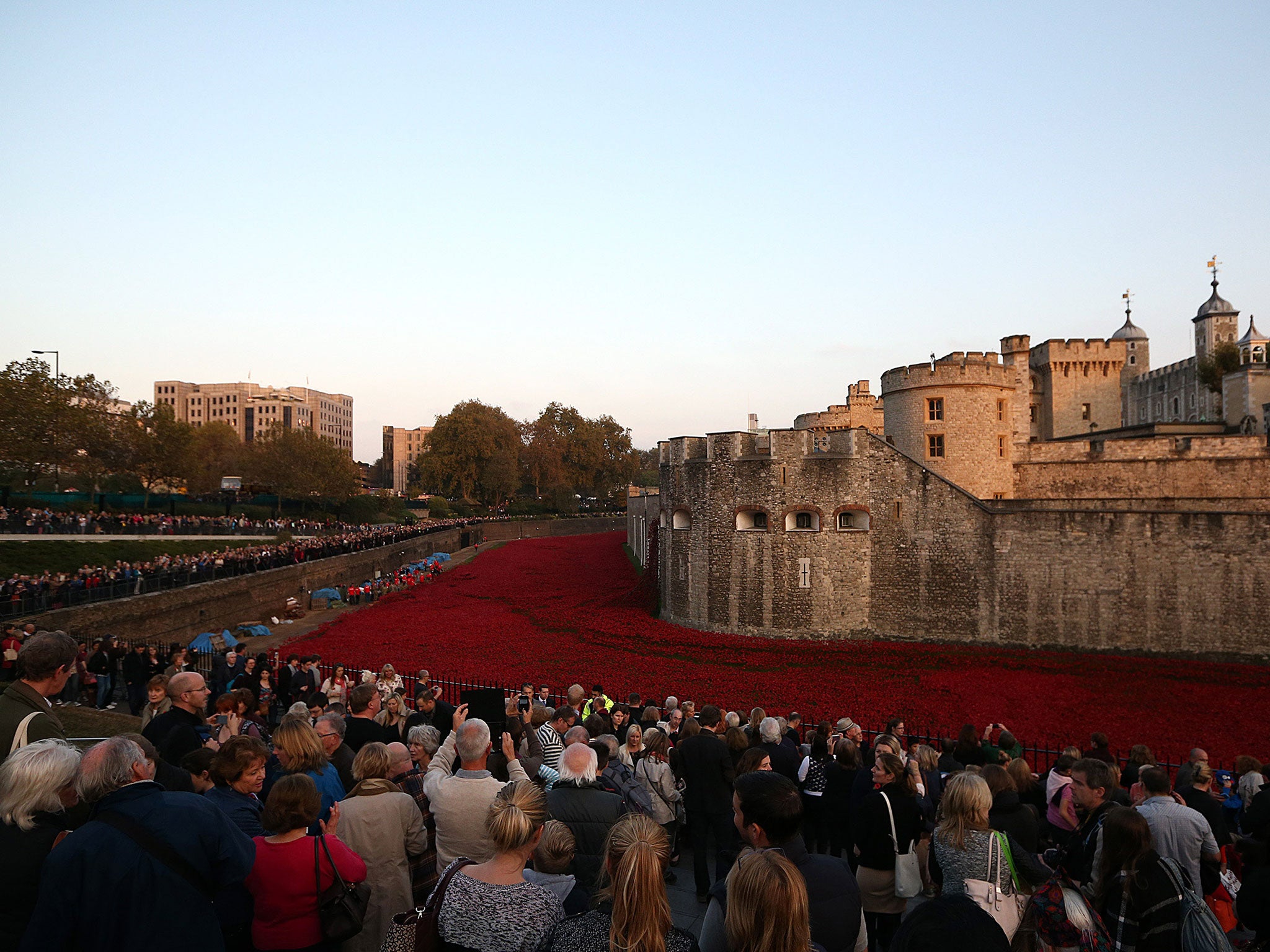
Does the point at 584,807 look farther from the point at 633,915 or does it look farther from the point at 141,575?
the point at 141,575

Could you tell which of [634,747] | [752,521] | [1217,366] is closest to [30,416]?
[752,521]

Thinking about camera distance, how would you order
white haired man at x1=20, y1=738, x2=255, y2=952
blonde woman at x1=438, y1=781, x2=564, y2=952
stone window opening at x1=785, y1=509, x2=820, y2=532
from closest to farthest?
white haired man at x1=20, y1=738, x2=255, y2=952, blonde woman at x1=438, y1=781, x2=564, y2=952, stone window opening at x1=785, y1=509, x2=820, y2=532

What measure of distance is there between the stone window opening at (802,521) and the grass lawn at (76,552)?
2490 cm

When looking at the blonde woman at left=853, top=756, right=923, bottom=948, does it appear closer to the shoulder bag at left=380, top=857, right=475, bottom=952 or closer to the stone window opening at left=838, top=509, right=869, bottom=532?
the shoulder bag at left=380, top=857, right=475, bottom=952

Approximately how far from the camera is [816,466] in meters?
24.3

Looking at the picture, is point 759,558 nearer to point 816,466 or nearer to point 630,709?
point 816,466

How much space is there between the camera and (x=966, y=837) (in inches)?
168

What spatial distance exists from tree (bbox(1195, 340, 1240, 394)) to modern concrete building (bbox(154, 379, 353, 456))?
134107mm

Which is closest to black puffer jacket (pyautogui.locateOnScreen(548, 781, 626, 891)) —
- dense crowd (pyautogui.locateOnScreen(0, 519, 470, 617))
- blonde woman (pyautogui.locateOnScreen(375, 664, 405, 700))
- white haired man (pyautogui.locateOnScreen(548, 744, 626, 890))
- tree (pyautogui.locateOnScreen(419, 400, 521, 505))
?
white haired man (pyautogui.locateOnScreen(548, 744, 626, 890))

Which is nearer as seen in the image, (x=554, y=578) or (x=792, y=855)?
(x=792, y=855)

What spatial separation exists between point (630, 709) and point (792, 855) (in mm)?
7098

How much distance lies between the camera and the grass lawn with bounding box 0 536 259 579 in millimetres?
26141

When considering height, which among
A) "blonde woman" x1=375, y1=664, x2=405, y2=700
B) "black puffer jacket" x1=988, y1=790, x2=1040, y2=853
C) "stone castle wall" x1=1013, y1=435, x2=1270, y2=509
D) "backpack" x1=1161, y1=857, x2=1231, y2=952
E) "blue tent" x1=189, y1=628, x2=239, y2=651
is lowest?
"blue tent" x1=189, y1=628, x2=239, y2=651

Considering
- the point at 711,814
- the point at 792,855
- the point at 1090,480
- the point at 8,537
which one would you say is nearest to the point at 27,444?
the point at 8,537
